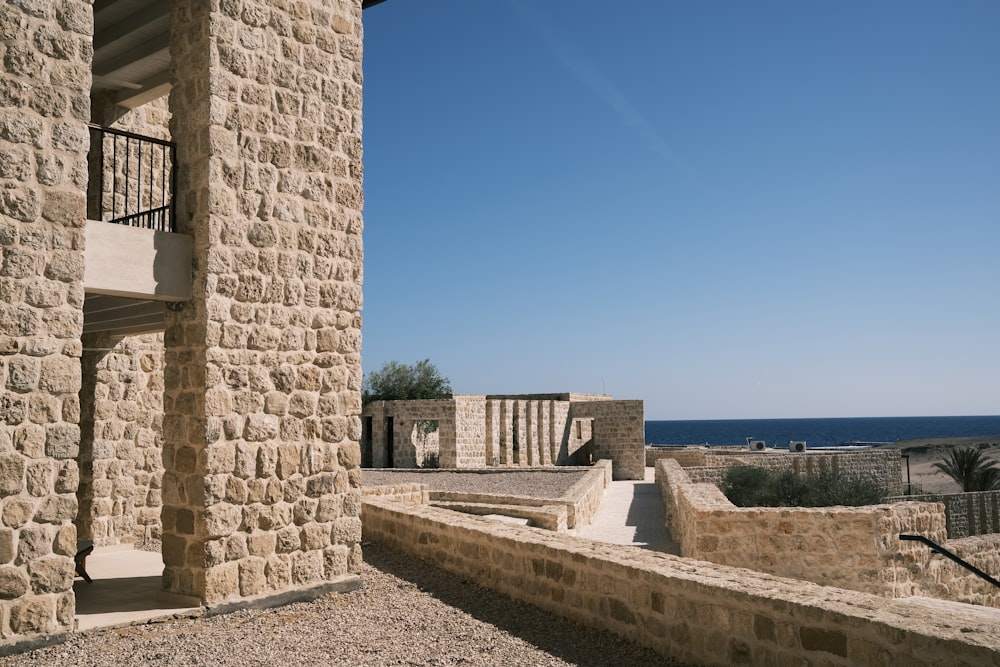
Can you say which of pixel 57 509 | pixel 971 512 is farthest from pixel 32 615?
pixel 971 512

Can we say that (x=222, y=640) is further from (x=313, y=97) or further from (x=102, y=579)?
(x=313, y=97)

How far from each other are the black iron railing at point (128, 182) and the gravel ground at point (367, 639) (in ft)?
13.4

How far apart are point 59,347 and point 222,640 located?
2243 millimetres

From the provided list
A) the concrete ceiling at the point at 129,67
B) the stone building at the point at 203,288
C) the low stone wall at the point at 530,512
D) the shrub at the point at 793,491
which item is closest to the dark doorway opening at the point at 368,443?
the low stone wall at the point at 530,512

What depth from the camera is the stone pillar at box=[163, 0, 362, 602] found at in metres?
5.88

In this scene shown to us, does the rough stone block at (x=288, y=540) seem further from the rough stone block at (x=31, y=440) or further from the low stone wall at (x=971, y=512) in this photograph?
the low stone wall at (x=971, y=512)

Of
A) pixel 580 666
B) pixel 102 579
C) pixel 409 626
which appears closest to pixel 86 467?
pixel 102 579

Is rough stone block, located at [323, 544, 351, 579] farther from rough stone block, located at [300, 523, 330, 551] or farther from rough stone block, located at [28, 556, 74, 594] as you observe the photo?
rough stone block, located at [28, 556, 74, 594]

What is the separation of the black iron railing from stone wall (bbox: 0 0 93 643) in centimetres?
239

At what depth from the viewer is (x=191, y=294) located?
595 centimetres

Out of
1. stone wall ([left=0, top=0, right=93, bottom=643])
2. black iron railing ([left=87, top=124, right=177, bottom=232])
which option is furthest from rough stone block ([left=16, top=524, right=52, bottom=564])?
black iron railing ([left=87, top=124, right=177, bottom=232])

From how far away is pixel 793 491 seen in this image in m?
15.9

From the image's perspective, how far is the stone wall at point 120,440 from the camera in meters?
7.83

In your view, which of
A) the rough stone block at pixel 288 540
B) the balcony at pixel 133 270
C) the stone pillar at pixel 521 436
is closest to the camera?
the balcony at pixel 133 270
